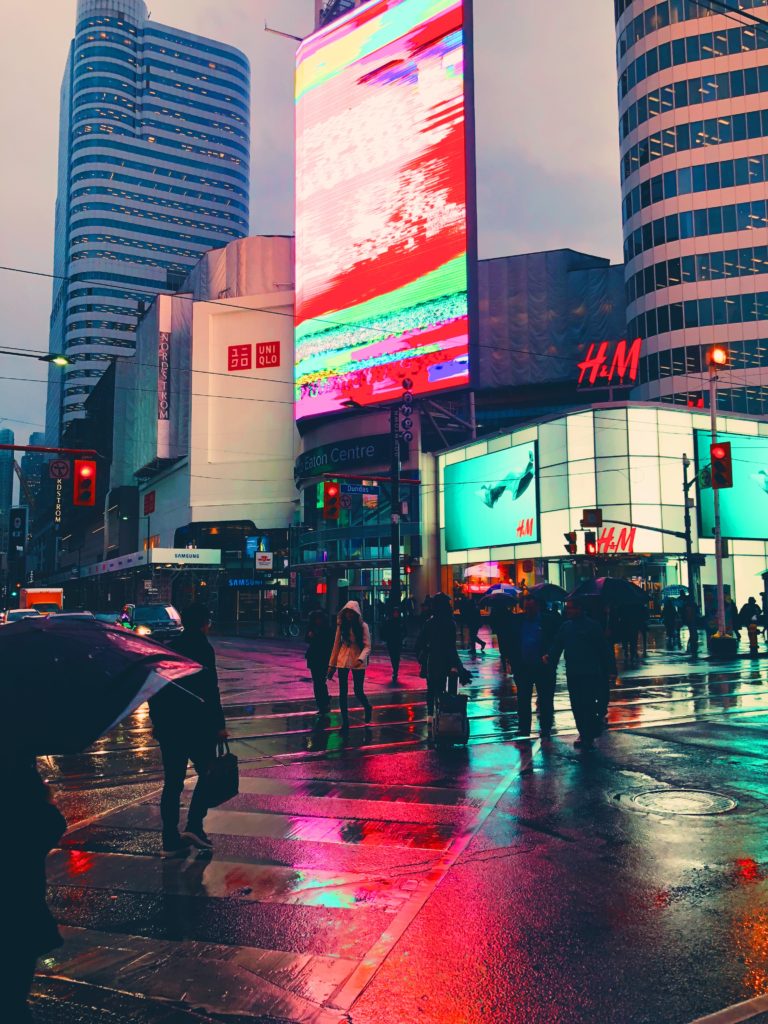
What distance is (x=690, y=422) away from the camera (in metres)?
44.6

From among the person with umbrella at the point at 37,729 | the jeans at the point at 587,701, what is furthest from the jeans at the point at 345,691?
the person with umbrella at the point at 37,729

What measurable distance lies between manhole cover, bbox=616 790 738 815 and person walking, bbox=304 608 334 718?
6253mm

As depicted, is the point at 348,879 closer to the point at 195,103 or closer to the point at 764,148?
the point at 764,148

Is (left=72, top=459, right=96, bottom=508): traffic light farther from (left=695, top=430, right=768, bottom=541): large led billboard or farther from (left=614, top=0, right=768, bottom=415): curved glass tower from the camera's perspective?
(left=614, top=0, right=768, bottom=415): curved glass tower

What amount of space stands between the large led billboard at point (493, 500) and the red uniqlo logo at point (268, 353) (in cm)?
3102

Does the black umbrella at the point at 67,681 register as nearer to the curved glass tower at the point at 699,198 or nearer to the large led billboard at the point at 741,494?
the large led billboard at the point at 741,494

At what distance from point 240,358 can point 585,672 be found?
243ft

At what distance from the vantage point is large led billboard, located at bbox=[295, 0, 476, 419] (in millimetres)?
50000

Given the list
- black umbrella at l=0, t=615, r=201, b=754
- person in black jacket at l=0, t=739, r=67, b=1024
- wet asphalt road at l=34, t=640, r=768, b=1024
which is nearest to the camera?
person in black jacket at l=0, t=739, r=67, b=1024

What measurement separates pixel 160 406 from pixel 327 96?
120 feet

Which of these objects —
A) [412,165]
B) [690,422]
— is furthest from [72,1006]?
[412,165]

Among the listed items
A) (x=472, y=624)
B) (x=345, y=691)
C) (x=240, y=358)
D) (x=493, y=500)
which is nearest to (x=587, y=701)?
(x=345, y=691)

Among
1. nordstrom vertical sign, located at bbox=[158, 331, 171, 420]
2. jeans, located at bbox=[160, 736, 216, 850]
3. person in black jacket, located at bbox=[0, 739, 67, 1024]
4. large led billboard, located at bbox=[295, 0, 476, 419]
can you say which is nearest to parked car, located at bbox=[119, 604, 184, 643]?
jeans, located at bbox=[160, 736, 216, 850]

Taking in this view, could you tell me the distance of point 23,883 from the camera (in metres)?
3.31
